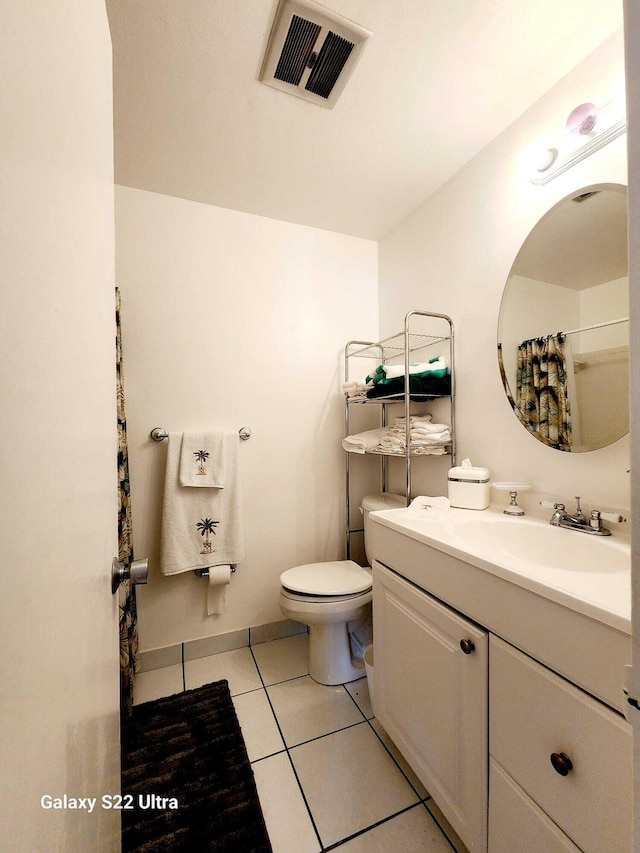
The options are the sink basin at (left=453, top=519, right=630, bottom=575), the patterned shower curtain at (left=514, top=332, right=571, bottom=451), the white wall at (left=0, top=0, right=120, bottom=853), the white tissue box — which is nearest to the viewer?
the white wall at (left=0, top=0, right=120, bottom=853)

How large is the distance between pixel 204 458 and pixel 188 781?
114 centimetres

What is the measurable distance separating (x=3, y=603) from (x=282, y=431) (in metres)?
1.69

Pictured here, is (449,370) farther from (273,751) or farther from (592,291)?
(273,751)

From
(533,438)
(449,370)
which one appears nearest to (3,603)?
(533,438)

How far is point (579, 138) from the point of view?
105cm

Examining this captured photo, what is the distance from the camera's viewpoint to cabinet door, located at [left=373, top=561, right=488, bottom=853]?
808 millimetres

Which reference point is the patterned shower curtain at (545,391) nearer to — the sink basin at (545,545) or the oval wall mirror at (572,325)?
the oval wall mirror at (572,325)

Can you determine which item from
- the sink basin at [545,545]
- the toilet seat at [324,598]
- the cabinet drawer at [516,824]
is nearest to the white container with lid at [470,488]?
the sink basin at [545,545]

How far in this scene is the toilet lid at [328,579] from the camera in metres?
1.48

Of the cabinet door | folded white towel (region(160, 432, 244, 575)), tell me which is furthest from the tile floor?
folded white towel (region(160, 432, 244, 575))

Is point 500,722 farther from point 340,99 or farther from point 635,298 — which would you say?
point 340,99

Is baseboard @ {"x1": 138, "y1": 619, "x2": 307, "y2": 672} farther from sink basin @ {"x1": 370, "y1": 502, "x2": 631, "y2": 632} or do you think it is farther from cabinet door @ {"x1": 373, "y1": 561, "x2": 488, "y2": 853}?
sink basin @ {"x1": 370, "y1": 502, "x2": 631, "y2": 632}

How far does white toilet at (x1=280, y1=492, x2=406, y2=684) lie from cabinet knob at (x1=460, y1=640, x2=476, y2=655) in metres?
0.64

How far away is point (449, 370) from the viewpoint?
1590mm
